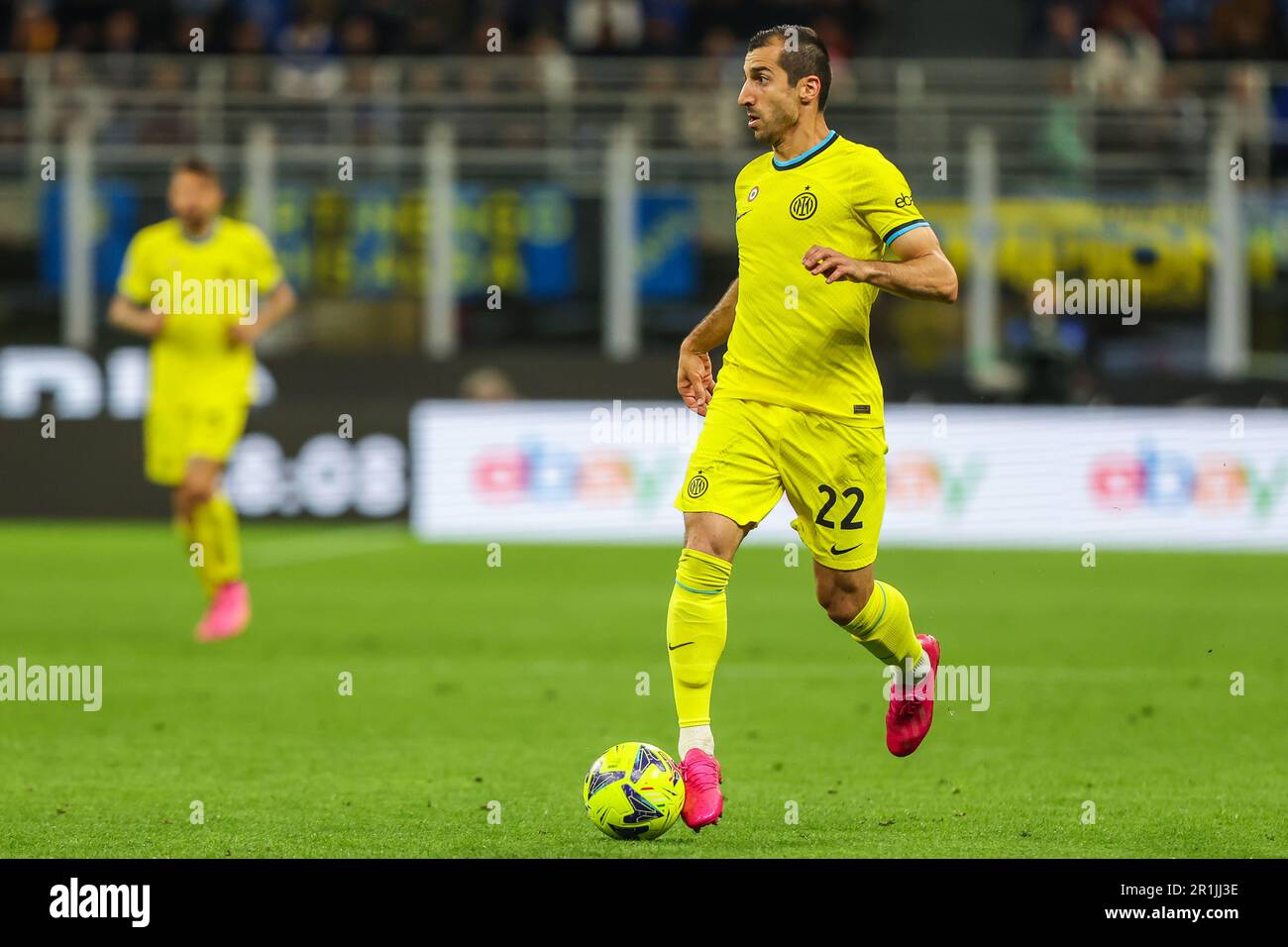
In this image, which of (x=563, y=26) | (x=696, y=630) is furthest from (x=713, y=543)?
(x=563, y=26)

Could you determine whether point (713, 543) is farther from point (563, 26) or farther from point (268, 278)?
point (563, 26)

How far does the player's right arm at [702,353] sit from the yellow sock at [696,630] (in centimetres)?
69

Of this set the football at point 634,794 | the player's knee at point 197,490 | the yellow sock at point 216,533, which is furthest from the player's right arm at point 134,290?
the football at point 634,794

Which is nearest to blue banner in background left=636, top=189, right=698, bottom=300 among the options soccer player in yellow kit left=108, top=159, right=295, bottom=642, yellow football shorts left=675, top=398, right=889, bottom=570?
soccer player in yellow kit left=108, top=159, right=295, bottom=642

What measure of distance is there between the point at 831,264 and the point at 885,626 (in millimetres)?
1527

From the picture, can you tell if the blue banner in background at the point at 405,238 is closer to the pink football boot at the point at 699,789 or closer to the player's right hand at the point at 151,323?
the player's right hand at the point at 151,323

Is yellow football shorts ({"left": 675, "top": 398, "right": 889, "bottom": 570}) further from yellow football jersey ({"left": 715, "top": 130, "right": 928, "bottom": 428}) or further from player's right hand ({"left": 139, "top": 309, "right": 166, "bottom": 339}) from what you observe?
player's right hand ({"left": 139, "top": 309, "right": 166, "bottom": 339})

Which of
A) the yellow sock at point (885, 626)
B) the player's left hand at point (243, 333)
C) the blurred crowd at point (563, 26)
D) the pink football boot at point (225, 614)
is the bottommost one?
the pink football boot at point (225, 614)

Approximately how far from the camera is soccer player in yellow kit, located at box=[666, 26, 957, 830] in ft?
21.1

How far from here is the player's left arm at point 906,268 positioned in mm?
5969

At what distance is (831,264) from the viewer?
5961mm

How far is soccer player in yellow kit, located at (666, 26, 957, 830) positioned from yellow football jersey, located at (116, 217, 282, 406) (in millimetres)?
5677
